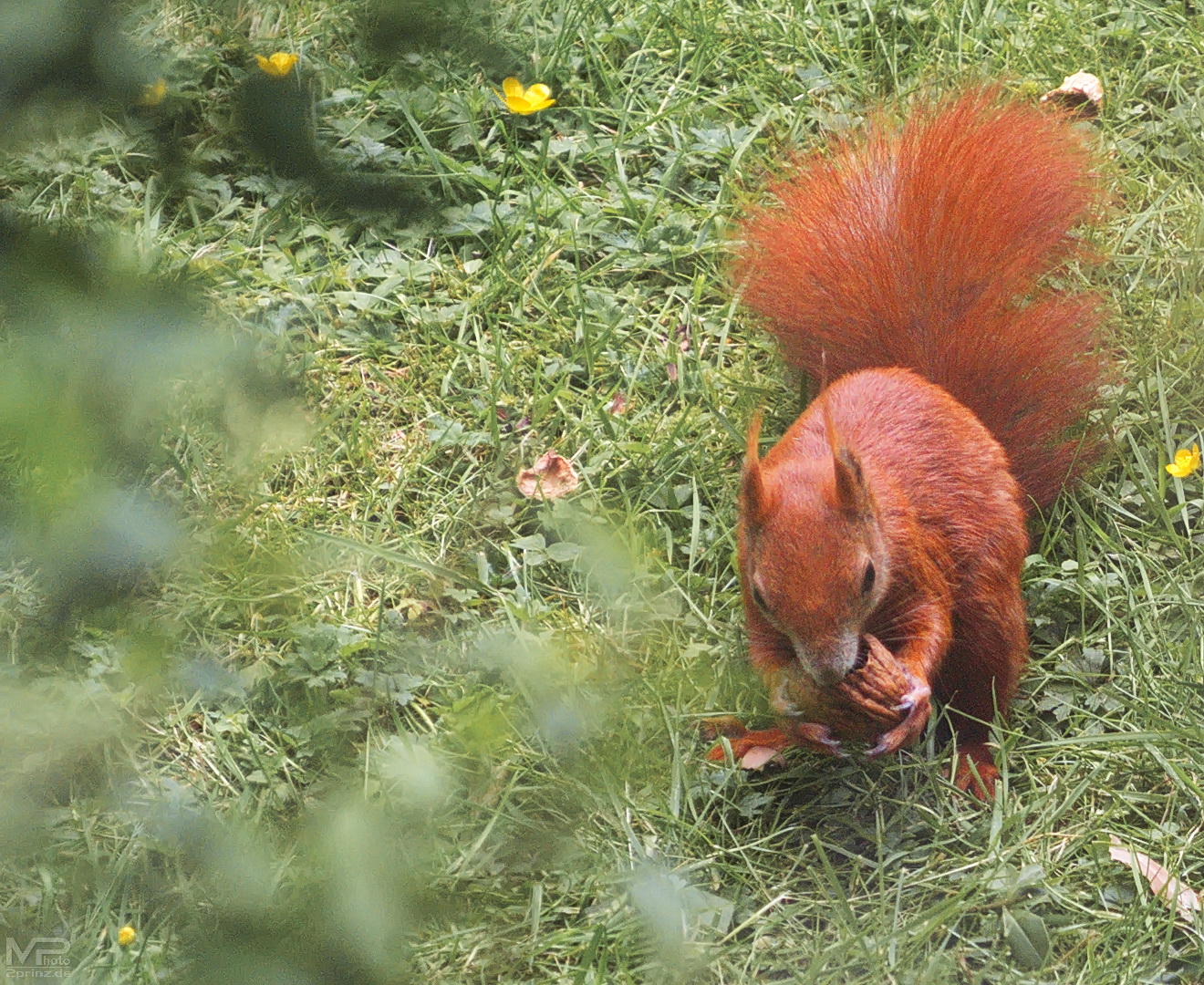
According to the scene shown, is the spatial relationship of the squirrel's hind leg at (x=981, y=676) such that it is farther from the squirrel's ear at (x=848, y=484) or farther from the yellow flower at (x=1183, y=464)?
the yellow flower at (x=1183, y=464)

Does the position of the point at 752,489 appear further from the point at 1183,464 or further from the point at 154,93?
the point at 154,93

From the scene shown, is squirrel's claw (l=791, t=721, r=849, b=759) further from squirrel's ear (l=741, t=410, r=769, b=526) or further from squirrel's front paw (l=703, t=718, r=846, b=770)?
squirrel's ear (l=741, t=410, r=769, b=526)

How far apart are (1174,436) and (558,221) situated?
4.44 feet

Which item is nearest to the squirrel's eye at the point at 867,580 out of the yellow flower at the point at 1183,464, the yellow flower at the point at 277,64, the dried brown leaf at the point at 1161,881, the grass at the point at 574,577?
the grass at the point at 574,577

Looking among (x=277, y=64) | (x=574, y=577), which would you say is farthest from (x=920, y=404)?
(x=277, y=64)

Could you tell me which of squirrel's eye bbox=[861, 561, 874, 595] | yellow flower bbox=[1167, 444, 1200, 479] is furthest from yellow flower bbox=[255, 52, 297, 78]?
yellow flower bbox=[1167, 444, 1200, 479]

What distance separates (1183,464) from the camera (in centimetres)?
221

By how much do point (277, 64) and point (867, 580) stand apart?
141cm

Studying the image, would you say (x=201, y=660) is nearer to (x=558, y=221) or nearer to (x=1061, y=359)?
(x=1061, y=359)

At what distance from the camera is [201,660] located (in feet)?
1.76

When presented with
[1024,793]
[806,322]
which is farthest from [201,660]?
[806,322]

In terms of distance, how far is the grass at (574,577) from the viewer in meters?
0.53

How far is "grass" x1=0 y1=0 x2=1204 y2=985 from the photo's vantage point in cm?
53

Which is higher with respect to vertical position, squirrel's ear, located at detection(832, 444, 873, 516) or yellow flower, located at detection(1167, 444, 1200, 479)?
squirrel's ear, located at detection(832, 444, 873, 516)
